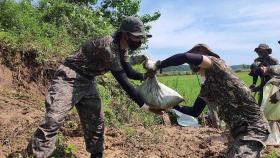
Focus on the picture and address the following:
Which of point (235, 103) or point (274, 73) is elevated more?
point (274, 73)

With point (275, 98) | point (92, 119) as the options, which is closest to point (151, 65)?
point (92, 119)

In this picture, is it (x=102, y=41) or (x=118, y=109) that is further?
(x=118, y=109)

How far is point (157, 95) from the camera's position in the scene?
5395 mm

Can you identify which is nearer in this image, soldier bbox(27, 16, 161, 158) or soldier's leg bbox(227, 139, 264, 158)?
soldier's leg bbox(227, 139, 264, 158)

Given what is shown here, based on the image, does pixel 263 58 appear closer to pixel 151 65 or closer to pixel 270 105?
pixel 270 105

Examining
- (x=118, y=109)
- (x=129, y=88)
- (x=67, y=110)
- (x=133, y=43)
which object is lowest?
(x=118, y=109)

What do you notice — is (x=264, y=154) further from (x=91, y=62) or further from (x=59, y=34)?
(x=59, y=34)

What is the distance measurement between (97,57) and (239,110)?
5.74 feet

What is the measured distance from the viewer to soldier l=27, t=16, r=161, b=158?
5.44 meters

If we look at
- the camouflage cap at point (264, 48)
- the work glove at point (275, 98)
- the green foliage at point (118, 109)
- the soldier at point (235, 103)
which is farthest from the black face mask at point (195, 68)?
the camouflage cap at point (264, 48)

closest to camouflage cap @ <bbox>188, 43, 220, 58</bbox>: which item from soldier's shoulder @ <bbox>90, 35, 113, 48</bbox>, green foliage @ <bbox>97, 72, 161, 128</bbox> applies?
soldier's shoulder @ <bbox>90, 35, 113, 48</bbox>

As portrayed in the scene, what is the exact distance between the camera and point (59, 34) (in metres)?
10.9

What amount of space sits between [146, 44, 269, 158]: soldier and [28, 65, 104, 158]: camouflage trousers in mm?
1185

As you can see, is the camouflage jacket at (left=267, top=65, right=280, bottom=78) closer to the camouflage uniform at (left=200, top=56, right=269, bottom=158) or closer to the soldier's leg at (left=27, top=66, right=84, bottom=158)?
the camouflage uniform at (left=200, top=56, right=269, bottom=158)
